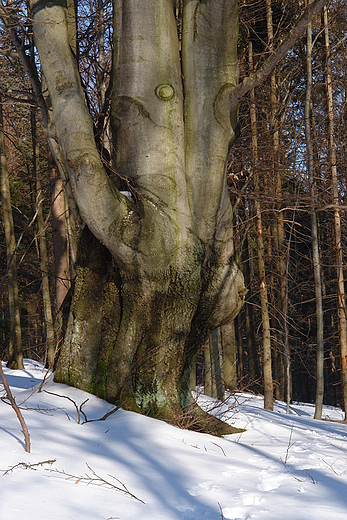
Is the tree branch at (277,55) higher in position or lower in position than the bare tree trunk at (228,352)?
higher

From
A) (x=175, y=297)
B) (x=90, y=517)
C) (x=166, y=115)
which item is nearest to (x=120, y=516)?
(x=90, y=517)

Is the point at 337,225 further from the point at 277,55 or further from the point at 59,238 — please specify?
the point at 277,55

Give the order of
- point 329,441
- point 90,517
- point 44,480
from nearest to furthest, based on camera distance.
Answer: point 90,517
point 44,480
point 329,441

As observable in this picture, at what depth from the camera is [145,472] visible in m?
2.67

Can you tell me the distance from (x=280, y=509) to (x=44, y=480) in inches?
43.7

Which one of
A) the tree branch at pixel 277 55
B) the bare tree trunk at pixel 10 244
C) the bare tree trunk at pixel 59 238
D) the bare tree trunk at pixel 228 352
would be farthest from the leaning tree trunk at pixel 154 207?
A: the bare tree trunk at pixel 228 352

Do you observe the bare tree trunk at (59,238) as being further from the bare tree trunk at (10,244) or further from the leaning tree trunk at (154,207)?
the leaning tree trunk at (154,207)

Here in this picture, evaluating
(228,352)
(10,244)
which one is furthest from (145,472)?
(228,352)

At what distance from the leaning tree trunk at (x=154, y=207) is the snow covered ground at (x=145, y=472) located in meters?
0.56

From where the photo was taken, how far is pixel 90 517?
1929mm

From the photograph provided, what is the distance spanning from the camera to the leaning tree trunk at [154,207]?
4.20 metres

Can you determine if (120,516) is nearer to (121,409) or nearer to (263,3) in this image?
(121,409)

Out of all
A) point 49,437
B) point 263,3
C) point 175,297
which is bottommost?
point 49,437

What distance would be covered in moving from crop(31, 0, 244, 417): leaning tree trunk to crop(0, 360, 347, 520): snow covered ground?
0.56 metres
